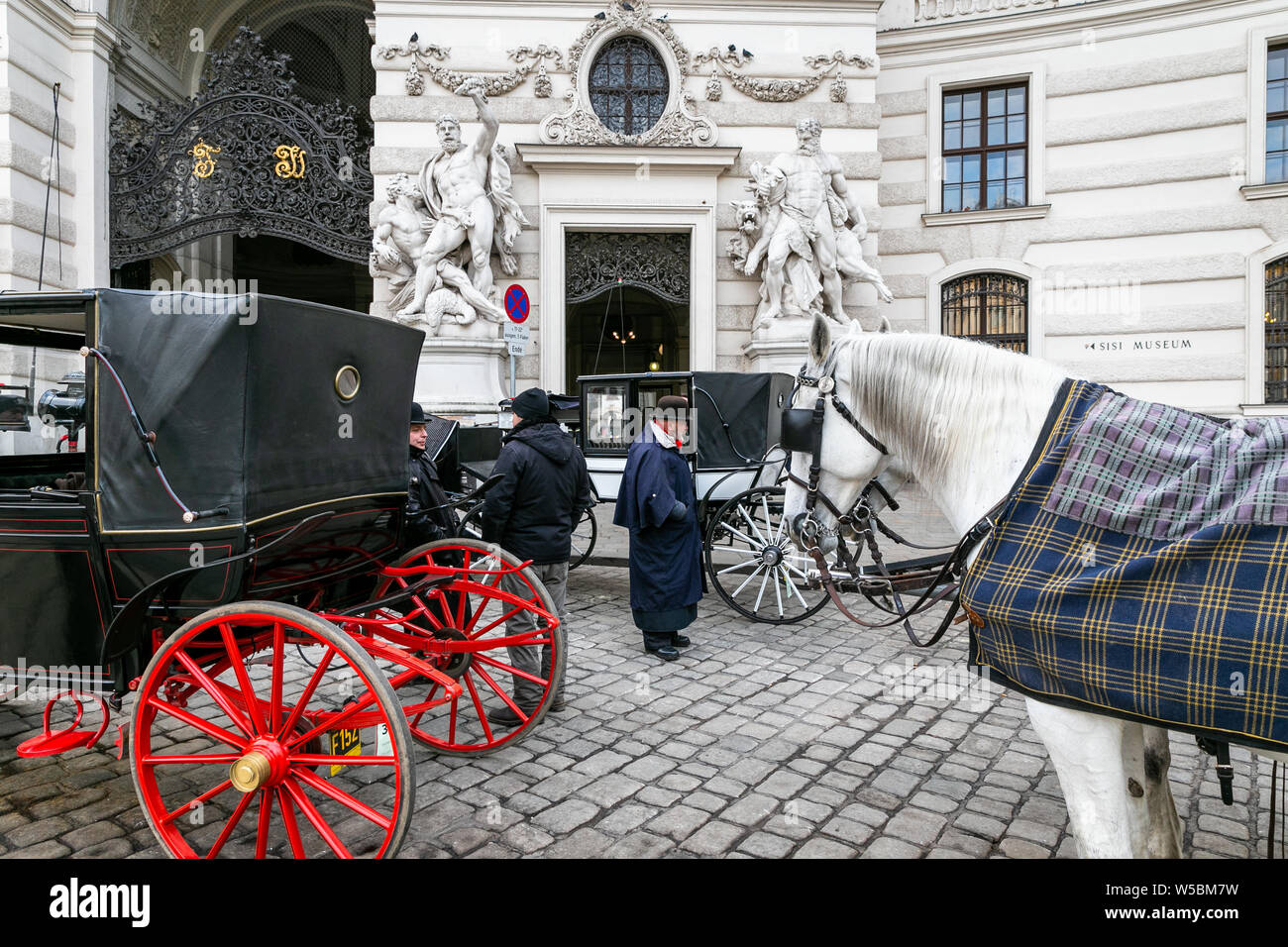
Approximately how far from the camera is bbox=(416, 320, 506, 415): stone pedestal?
11781 millimetres

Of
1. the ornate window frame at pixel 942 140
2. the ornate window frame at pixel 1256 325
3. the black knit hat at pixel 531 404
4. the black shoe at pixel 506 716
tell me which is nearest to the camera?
the black shoe at pixel 506 716

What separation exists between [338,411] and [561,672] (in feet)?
5.37

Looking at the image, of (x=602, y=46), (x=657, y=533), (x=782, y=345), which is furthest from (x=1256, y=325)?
(x=657, y=533)

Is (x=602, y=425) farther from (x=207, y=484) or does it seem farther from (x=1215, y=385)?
(x=1215, y=385)

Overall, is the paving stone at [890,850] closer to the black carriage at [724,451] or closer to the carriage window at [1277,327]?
the black carriage at [724,451]

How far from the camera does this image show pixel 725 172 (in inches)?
513

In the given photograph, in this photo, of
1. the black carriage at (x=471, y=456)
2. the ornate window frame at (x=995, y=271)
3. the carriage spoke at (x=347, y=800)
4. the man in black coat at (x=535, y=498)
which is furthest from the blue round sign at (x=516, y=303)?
the carriage spoke at (x=347, y=800)

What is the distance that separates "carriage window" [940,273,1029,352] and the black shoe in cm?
1193

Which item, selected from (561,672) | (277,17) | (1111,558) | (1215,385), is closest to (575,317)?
(277,17)

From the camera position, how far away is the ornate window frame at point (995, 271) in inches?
544

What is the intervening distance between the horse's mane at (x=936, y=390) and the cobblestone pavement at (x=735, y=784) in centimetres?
159

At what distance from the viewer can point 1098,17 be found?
1334cm

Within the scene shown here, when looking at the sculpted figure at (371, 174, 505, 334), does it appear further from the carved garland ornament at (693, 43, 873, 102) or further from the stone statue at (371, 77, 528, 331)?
the carved garland ornament at (693, 43, 873, 102)

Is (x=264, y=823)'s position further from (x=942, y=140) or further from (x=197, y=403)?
(x=942, y=140)
